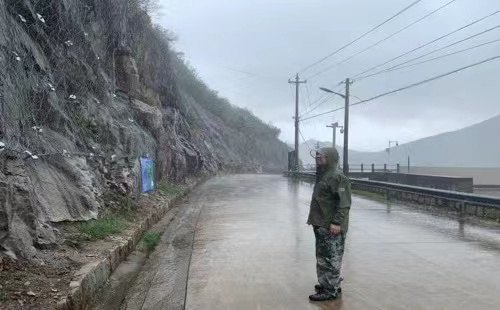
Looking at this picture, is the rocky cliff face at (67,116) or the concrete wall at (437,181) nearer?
the rocky cliff face at (67,116)

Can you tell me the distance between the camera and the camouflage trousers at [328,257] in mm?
6219

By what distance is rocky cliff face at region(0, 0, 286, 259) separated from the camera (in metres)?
7.29

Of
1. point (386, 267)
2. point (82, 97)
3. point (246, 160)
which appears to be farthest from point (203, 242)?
point (246, 160)

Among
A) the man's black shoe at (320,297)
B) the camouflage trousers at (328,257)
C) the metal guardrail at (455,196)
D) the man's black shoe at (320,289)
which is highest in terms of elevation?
the metal guardrail at (455,196)

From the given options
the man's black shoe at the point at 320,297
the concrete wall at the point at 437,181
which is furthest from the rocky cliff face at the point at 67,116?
the concrete wall at the point at 437,181

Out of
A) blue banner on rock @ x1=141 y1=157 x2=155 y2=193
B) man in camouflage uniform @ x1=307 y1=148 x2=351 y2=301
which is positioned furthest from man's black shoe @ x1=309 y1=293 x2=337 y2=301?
blue banner on rock @ x1=141 y1=157 x2=155 y2=193

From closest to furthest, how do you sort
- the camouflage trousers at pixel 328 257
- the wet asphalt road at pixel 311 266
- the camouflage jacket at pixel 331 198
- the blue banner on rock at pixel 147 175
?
the camouflage jacket at pixel 331 198 < the camouflage trousers at pixel 328 257 < the wet asphalt road at pixel 311 266 < the blue banner on rock at pixel 147 175

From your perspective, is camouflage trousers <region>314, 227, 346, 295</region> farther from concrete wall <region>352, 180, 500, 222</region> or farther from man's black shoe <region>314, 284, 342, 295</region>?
concrete wall <region>352, 180, 500, 222</region>

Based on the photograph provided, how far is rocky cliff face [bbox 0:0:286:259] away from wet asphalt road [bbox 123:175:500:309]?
66.9 inches

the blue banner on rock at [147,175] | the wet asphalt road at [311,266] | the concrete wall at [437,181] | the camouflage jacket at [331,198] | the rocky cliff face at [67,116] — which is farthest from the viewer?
the concrete wall at [437,181]

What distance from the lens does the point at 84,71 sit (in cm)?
1430

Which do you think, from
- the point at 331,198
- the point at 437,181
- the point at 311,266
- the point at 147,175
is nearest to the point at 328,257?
the point at 331,198

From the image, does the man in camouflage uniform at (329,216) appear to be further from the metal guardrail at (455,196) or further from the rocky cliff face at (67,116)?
the metal guardrail at (455,196)

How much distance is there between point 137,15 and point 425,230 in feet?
49.4
